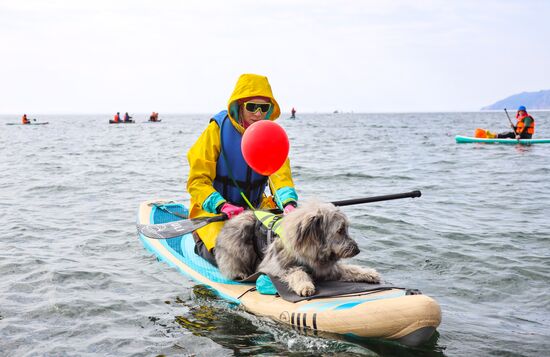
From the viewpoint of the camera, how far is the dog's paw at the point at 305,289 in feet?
18.9

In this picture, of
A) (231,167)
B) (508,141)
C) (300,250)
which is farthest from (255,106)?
(508,141)

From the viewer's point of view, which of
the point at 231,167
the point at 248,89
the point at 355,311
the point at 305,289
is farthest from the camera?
the point at 231,167

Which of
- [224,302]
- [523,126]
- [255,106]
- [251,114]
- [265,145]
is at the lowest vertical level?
[224,302]

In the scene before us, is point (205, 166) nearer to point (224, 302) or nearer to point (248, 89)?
point (248, 89)

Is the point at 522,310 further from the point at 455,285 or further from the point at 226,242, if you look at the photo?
the point at 226,242

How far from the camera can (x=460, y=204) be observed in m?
13.8

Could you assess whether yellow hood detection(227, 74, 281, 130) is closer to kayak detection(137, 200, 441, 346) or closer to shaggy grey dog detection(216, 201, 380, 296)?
shaggy grey dog detection(216, 201, 380, 296)

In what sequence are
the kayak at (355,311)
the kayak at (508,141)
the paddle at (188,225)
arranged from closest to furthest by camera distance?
the kayak at (355,311)
the paddle at (188,225)
the kayak at (508,141)

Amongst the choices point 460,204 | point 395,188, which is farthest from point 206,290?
point 395,188

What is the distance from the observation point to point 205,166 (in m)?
7.01

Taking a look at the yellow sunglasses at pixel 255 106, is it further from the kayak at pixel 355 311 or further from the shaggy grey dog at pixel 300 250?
the kayak at pixel 355 311

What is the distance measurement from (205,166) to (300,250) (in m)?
1.92

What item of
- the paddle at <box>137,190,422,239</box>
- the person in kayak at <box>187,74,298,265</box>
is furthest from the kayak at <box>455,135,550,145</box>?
the person in kayak at <box>187,74,298,265</box>

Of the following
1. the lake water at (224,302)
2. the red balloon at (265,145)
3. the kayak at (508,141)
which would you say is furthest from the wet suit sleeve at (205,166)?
the kayak at (508,141)
